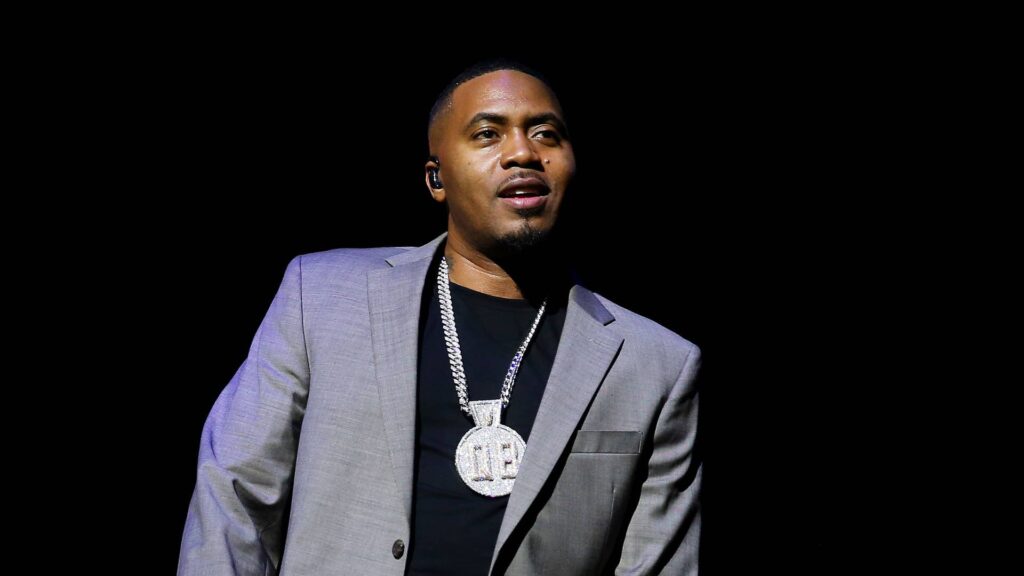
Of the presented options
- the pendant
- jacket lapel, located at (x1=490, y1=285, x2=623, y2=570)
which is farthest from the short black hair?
the pendant

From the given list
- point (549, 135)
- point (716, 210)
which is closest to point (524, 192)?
point (549, 135)

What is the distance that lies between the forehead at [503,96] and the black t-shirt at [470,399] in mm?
378

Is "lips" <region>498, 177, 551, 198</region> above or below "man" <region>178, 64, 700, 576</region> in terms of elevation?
above

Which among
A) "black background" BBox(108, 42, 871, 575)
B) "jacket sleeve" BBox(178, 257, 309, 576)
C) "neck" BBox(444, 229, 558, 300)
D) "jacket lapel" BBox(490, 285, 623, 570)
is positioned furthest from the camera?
"black background" BBox(108, 42, 871, 575)

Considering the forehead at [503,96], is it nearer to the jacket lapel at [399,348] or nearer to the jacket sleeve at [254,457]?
the jacket lapel at [399,348]

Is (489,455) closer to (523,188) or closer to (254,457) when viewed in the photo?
(254,457)

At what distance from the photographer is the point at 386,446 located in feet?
6.18

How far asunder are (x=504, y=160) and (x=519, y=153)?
0.12 feet

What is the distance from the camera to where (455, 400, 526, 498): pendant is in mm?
1941

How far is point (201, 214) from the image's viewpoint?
8.60 feet

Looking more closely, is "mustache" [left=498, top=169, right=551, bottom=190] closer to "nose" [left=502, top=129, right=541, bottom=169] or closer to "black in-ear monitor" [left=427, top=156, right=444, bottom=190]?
"nose" [left=502, top=129, right=541, bottom=169]

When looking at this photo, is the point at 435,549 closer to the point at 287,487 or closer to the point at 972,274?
the point at 287,487

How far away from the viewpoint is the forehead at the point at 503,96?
7.04ft

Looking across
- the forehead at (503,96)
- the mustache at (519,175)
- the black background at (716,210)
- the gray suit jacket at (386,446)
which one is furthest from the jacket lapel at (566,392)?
the black background at (716,210)
